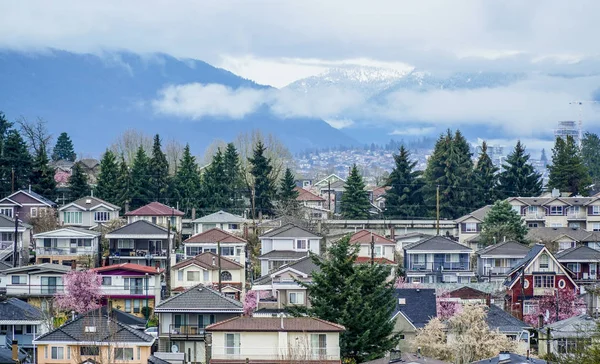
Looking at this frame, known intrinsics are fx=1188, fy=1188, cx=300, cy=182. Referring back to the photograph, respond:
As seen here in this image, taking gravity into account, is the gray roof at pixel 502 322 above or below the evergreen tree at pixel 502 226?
below

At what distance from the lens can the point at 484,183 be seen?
88.0 metres

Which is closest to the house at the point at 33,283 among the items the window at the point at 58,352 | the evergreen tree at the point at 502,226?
the window at the point at 58,352

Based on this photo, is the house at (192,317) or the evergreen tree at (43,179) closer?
the house at (192,317)

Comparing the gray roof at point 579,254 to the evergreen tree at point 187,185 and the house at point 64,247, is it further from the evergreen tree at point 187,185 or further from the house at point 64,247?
the house at point 64,247

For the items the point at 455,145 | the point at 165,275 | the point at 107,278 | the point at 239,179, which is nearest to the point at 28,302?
the point at 107,278

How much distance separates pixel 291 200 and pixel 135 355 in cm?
4133

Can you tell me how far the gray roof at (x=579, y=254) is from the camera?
67.4 metres

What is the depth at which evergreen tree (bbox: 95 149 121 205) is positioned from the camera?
81.2m

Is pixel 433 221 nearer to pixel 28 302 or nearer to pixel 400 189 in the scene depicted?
pixel 400 189

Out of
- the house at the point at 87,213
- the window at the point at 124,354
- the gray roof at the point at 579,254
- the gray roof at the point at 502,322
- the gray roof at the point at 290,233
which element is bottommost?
the window at the point at 124,354

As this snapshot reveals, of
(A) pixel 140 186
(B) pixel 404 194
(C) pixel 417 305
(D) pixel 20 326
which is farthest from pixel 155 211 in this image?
(C) pixel 417 305

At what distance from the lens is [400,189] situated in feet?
285

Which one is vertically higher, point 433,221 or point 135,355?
point 433,221

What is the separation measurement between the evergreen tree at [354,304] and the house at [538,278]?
19.6m
